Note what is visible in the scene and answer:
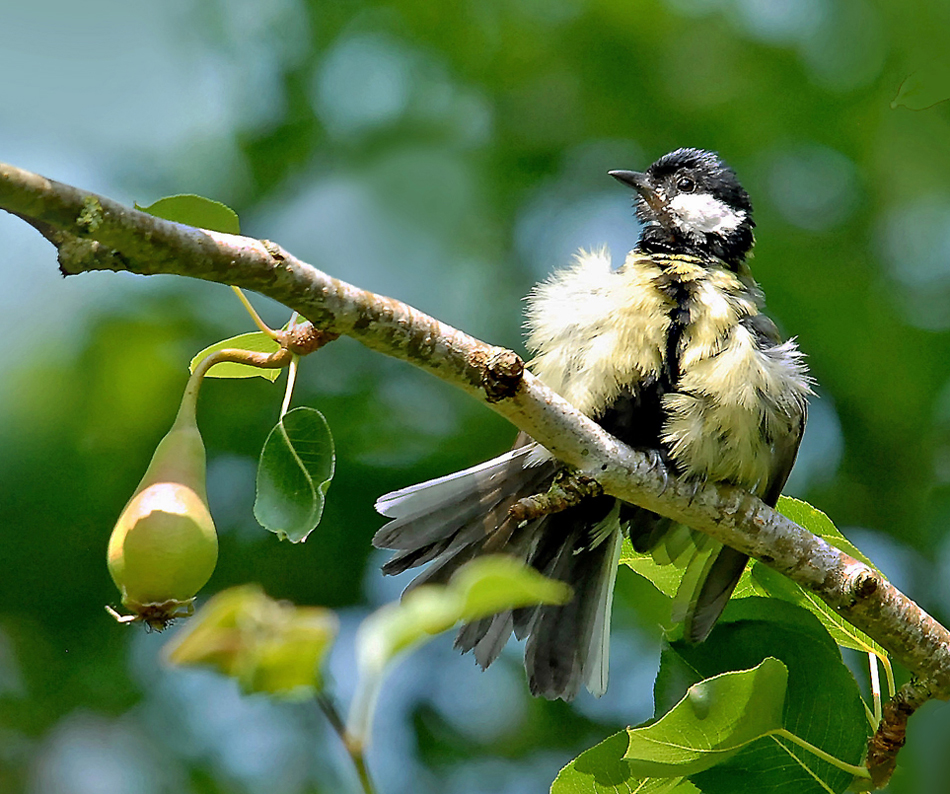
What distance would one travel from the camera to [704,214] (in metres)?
3.89

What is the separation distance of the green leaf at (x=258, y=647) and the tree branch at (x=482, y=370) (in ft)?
2.61

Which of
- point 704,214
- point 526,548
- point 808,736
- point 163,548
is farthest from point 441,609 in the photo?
point 704,214

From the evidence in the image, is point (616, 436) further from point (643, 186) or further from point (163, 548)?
point (163, 548)

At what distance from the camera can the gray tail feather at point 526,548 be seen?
10.1 ft

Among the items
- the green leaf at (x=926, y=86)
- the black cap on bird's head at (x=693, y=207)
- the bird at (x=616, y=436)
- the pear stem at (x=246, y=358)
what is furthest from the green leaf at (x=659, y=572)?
the green leaf at (x=926, y=86)

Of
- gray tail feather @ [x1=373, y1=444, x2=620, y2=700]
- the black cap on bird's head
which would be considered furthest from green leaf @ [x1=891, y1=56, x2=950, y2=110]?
the black cap on bird's head

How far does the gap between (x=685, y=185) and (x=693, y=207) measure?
0.18 m

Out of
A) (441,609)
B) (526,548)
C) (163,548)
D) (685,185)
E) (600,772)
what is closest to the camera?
(441,609)

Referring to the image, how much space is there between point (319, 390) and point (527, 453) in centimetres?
195

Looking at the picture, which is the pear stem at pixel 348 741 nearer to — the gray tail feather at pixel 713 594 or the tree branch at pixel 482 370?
the tree branch at pixel 482 370

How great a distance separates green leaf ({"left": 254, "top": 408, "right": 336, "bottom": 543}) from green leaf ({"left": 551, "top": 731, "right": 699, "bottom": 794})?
78cm

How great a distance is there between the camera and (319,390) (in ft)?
16.3

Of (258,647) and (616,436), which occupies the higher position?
(258,647)

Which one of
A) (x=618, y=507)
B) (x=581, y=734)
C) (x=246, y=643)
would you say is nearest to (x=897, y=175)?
(x=618, y=507)
